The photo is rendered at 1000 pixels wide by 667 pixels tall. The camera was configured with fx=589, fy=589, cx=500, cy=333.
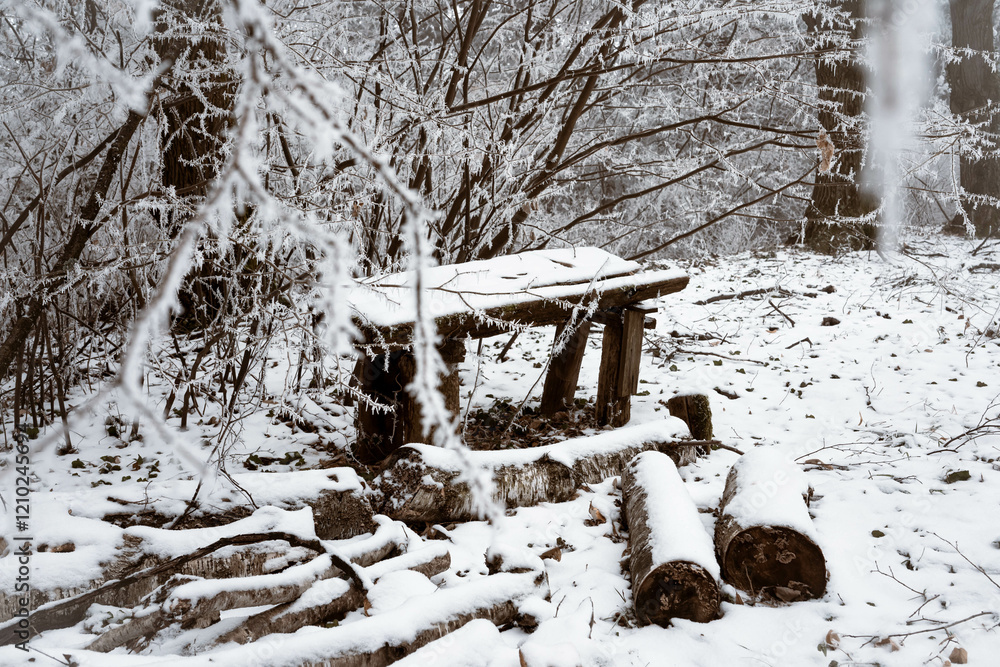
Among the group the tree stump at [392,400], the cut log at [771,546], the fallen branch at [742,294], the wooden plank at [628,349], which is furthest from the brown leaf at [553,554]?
the fallen branch at [742,294]

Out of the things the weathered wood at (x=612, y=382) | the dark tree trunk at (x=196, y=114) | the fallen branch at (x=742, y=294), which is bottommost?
the weathered wood at (x=612, y=382)

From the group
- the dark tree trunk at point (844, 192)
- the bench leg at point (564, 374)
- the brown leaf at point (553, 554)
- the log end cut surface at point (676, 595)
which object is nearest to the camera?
the log end cut surface at point (676, 595)

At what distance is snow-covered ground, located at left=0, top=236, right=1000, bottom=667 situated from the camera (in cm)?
195

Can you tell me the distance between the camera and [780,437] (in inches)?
147

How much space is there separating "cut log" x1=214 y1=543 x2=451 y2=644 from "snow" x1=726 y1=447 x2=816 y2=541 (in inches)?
50.7

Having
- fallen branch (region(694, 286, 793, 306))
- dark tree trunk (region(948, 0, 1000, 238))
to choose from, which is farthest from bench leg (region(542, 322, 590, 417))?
dark tree trunk (region(948, 0, 1000, 238))

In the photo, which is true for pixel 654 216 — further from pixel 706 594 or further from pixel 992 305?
pixel 706 594

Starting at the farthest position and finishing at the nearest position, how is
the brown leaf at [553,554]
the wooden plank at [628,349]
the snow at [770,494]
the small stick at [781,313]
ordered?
the small stick at [781,313] → the wooden plank at [628,349] → the brown leaf at [553,554] → the snow at [770,494]

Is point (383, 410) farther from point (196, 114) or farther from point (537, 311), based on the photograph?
point (196, 114)

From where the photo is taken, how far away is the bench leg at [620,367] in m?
4.09

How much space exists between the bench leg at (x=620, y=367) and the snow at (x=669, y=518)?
1042mm

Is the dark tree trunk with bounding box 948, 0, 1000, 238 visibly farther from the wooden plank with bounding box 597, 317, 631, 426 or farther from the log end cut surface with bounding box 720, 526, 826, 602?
the log end cut surface with bounding box 720, 526, 826, 602

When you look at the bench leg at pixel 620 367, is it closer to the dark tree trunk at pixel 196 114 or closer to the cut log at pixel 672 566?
the cut log at pixel 672 566

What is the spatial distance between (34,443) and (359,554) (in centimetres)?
246
